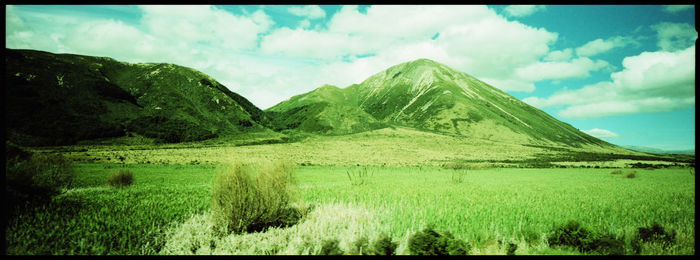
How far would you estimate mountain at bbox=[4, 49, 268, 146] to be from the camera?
9509cm

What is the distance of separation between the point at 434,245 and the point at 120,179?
67.4 ft

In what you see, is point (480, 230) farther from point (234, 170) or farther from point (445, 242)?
point (234, 170)

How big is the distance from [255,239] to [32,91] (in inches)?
6007

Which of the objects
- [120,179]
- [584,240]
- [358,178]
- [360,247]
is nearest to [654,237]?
[584,240]

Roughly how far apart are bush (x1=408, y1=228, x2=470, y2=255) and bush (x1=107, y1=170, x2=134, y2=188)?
1925cm

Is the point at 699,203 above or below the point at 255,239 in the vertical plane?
above

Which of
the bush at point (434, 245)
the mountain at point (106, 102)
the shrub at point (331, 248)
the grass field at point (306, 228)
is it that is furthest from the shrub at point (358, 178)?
the mountain at point (106, 102)

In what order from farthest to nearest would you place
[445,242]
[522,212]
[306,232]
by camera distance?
[522,212], [306,232], [445,242]

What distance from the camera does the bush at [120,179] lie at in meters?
17.4

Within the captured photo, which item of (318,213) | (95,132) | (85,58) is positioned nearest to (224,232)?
(318,213)

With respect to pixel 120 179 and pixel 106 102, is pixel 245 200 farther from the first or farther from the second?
pixel 106 102

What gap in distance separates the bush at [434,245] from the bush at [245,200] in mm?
4113

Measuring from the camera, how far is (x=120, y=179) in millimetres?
17797
